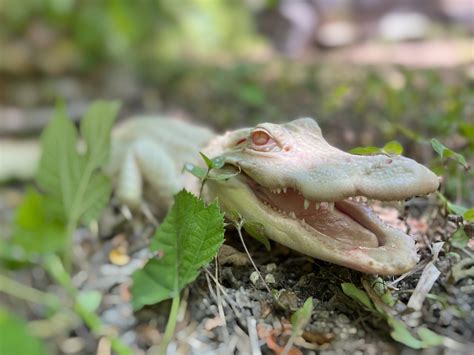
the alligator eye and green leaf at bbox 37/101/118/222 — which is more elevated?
the alligator eye

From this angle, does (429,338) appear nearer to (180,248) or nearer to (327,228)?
(327,228)

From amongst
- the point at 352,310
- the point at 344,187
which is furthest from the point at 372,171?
the point at 352,310

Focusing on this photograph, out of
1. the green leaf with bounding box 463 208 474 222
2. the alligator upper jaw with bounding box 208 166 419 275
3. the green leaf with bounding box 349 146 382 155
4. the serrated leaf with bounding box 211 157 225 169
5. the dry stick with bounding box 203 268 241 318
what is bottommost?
the dry stick with bounding box 203 268 241 318

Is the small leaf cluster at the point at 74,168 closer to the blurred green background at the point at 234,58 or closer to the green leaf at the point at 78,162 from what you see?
the green leaf at the point at 78,162

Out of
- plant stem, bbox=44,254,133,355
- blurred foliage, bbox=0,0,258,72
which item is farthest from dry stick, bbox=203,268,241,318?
blurred foliage, bbox=0,0,258,72

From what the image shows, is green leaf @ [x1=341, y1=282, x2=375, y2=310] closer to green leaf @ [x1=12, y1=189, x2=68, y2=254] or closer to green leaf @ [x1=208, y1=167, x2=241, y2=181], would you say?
green leaf @ [x1=208, y1=167, x2=241, y2=181]

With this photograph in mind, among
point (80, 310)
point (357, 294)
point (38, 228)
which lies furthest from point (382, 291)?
point (38, 228)

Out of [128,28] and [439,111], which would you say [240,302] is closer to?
[439,111]

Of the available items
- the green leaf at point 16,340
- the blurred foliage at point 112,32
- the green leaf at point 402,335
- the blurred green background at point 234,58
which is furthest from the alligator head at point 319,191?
the blurred foliage at point 112,32
